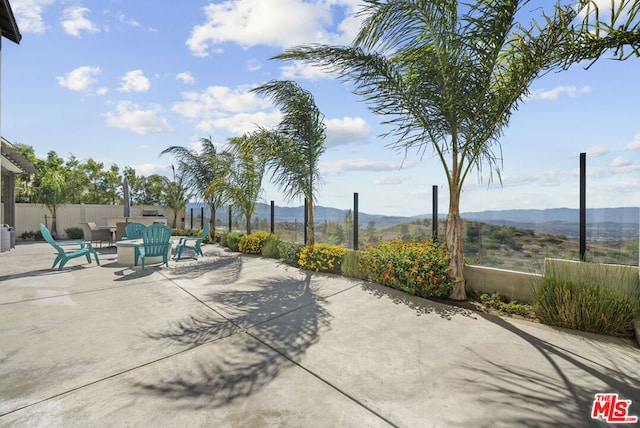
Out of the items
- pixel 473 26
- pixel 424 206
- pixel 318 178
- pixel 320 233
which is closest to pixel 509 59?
pixel 473 26

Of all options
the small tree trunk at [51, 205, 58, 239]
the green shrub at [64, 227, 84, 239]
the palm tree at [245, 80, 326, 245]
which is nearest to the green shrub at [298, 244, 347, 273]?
the palm tree at [245, 80, 326, 245]

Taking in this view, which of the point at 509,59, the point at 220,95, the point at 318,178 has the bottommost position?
the point at 318,178

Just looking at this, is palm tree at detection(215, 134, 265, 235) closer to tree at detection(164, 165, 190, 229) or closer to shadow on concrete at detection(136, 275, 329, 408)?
shadow on concrete at detection(136, 275, 329, 408)

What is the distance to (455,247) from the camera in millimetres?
4336

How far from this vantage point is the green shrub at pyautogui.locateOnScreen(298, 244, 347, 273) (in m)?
6.23

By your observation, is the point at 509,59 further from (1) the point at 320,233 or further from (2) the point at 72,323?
(2) the point at 72,323

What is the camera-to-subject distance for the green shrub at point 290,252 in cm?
715

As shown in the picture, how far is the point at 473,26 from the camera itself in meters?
3.80

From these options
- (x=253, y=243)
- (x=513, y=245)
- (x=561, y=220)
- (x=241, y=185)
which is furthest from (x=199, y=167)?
(x=561, y=220)

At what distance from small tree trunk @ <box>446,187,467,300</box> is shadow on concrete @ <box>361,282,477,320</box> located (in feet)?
1.14

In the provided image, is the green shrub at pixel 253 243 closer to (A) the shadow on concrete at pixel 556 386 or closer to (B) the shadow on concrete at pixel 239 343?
(B) the shadow on concrete at pixel 239 343

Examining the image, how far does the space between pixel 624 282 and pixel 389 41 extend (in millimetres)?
4519

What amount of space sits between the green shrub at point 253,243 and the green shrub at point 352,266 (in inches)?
156

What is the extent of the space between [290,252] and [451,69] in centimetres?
529
